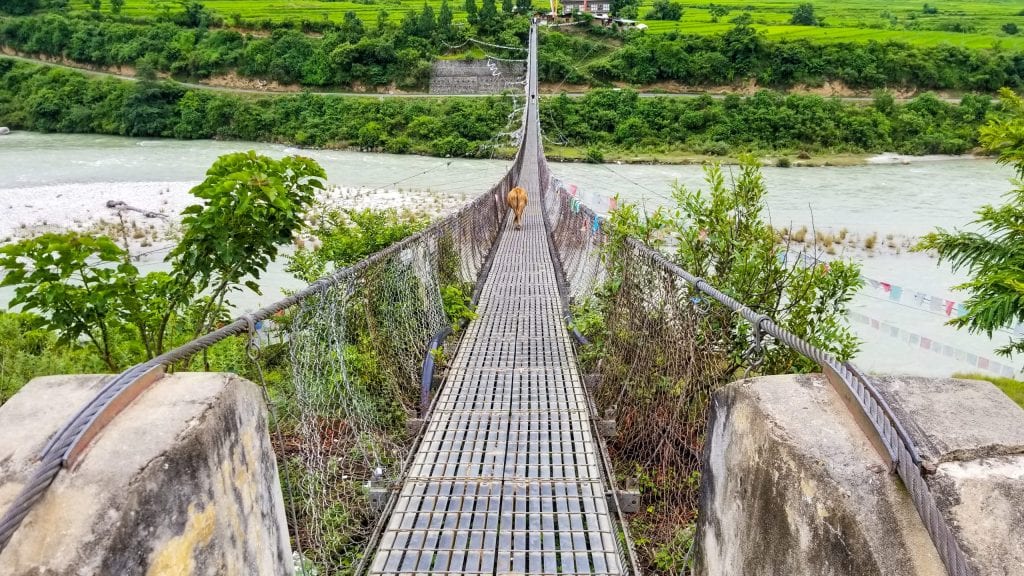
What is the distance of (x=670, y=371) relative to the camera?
216 cm

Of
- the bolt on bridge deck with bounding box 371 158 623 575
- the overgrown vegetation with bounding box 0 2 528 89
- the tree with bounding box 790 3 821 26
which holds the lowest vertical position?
the bolt on bridge deck with bounding box 371 158 623 575

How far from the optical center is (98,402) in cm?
88

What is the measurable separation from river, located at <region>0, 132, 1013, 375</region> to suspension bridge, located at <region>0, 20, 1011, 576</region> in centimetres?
299

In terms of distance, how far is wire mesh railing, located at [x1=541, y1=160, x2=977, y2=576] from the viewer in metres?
1.03

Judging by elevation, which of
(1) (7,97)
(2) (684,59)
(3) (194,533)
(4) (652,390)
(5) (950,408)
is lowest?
(4) (652,390)

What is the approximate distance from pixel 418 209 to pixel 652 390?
1116cm

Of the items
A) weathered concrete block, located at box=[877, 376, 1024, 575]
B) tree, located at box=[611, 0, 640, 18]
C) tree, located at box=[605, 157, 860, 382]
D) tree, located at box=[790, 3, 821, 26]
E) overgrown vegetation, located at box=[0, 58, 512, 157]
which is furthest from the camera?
tree, located at box=[611, 0, 640, 18]

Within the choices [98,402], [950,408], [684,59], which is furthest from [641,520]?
[684,59]

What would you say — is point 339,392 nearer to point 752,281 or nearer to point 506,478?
point 506,478

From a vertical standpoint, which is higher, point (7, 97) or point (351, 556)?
point (7, 97)

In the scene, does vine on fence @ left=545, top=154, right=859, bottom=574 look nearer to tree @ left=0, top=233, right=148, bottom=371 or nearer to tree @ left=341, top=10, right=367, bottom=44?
tree @ left=0, top=233, right=148, bottom=371

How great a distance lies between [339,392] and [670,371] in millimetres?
1280

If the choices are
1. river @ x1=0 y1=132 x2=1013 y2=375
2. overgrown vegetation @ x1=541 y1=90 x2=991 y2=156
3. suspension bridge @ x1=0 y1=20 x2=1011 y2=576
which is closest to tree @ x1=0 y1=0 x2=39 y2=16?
river @ x1=0 y1=132 x2=1013 y2=375

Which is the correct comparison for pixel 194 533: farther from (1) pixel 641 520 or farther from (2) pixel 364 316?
(2) pixel 364 316
